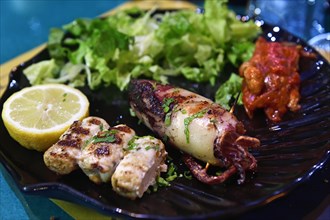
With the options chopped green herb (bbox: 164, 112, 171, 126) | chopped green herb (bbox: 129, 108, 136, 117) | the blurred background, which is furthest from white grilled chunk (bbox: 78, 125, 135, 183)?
the blurred background

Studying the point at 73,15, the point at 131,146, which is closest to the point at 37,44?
the point at 73,15

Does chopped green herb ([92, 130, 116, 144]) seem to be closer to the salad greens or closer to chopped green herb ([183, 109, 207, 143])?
chopped green herb ([183, 109, 207, 143])

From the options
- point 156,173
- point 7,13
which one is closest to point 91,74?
point 156,173

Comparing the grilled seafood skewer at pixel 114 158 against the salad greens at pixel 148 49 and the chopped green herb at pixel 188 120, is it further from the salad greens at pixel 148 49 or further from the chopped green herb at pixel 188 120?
the salad greens at pixel 148 49

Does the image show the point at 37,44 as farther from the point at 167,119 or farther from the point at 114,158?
the point at 114,158

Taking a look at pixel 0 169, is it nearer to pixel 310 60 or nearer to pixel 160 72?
pixel 160 72
